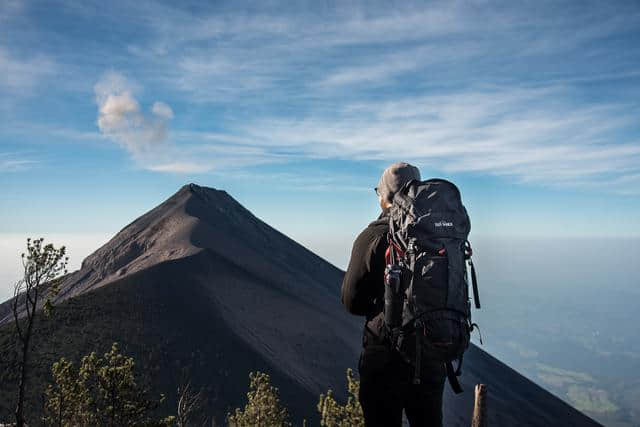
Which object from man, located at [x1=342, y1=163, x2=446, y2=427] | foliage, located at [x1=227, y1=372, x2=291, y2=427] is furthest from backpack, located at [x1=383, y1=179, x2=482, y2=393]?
foliage, located at [x1=227, y1=372, x2=291, y2=427]

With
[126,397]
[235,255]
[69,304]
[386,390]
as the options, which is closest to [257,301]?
[235,255]

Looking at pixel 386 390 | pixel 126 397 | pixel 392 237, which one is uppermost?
pixel 392 237

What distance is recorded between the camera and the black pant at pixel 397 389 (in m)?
4.71

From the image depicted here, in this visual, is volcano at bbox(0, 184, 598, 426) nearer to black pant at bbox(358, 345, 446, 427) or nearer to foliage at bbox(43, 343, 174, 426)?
foliage at bbox(43, 343, 174, 426)

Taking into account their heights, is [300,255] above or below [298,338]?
above

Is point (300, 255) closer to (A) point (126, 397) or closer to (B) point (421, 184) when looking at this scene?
(A) point (126, 397)

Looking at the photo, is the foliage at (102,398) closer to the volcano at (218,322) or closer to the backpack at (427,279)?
the backpack at (427,279)

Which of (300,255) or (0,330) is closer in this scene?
(0,330)

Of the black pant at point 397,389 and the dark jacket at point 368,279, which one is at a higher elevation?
the dark jacket at point 368,279

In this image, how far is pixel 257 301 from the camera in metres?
95.9

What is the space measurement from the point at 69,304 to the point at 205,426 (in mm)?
30257

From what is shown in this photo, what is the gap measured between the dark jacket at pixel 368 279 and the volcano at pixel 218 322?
45212 mm

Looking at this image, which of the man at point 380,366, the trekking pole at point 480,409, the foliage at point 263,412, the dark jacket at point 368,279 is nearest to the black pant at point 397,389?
the man at point 380,366

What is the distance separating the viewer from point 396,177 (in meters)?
5.20
